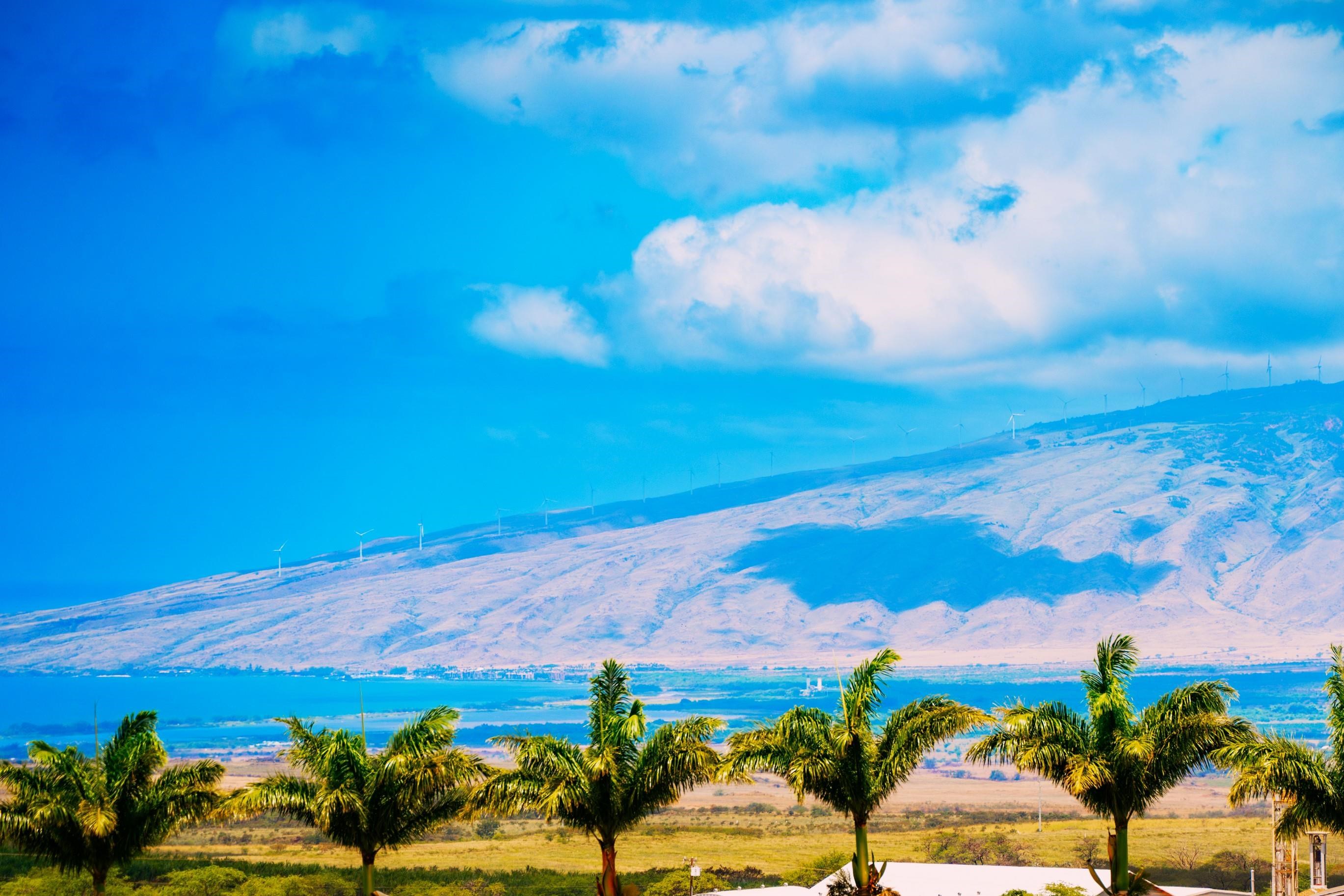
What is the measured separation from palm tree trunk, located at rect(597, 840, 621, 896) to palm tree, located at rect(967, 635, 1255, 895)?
724 cm

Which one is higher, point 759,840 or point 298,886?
point 298,886

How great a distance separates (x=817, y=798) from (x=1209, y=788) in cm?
12358

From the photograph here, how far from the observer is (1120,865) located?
28.6 meters

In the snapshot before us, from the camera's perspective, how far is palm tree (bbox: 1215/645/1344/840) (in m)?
27.4

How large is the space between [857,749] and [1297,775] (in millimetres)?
7872

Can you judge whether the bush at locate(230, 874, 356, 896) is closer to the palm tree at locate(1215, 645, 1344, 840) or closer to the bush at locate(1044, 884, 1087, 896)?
the bush at locate(1044, 884, 1087, 896)

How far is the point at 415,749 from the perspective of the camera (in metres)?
29.0

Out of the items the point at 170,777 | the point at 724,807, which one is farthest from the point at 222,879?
the point at 724,807

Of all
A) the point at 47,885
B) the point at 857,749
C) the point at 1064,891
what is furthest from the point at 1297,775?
the point at 47,885

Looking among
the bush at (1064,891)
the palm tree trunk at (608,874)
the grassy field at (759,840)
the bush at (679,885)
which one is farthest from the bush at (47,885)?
the bush at (1064,891)

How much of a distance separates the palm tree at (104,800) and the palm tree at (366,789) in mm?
1389

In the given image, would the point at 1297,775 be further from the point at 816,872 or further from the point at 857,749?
the point at 816,872

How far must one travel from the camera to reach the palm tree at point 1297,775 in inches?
1080

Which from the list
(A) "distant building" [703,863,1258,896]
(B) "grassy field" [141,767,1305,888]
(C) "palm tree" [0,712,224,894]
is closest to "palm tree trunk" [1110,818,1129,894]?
(A) "distant building" [703,863,1258,896]
